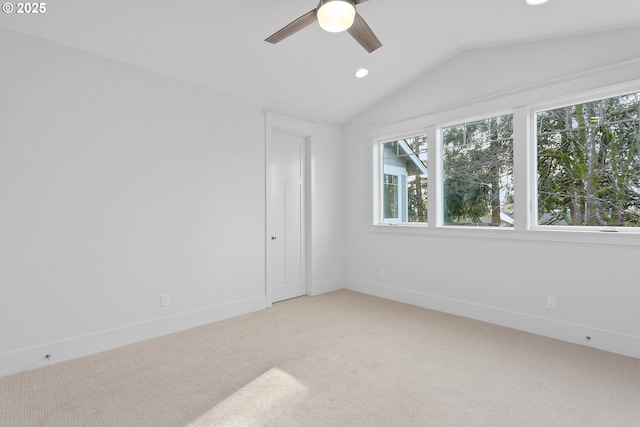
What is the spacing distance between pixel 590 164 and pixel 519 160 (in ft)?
1.91

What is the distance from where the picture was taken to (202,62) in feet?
10.6

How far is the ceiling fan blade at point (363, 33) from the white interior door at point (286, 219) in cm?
217

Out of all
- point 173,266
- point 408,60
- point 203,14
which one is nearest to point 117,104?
point 203,14

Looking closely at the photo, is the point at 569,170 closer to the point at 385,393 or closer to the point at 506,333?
the point at 506,333

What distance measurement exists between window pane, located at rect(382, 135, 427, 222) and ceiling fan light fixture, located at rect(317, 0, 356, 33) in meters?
2.62

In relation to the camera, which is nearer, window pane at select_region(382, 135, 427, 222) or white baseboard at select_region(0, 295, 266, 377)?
white baseboard at select_region(0, 295, 266, 377)

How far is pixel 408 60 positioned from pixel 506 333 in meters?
3.18

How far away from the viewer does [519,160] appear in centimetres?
338

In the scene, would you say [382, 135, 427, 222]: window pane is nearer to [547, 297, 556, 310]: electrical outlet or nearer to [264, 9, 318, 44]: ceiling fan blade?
[547, 297, 556, 310]: electrical outlet

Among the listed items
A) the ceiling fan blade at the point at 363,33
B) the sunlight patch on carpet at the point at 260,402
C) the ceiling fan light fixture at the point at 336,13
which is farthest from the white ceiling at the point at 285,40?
the sunlight patch on carpet at the point at 260,402

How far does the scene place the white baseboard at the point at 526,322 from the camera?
276cm

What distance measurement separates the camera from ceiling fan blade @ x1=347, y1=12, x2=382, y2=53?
2.20 m

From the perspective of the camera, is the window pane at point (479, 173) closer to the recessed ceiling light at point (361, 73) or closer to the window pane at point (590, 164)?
the window pane at point (590, 164)

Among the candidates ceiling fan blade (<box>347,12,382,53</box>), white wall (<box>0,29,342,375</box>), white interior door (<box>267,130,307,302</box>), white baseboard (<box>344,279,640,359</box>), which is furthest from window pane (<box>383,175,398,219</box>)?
ceiling fan blade (<box>347,12,382,53</box>)
